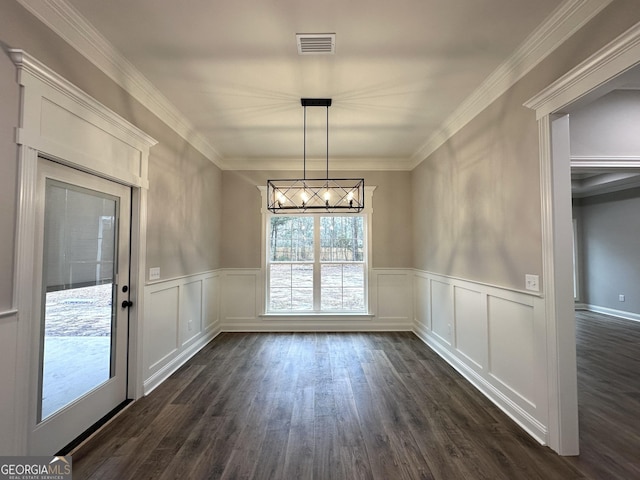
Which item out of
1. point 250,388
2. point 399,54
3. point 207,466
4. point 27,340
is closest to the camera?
point 27,340

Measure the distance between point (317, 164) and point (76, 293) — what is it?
380cm

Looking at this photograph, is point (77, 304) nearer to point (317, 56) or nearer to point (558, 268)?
point (317, 56)

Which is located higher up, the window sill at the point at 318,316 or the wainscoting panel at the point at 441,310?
the wainscoting panel at the point at 441,310

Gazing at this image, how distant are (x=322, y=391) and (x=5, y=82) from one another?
317 cm

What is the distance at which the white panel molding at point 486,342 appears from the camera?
7.20 ft

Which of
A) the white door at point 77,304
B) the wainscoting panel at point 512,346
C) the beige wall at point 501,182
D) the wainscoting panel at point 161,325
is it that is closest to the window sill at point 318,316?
the beige wall at point 501,182

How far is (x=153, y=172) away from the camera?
3.01m

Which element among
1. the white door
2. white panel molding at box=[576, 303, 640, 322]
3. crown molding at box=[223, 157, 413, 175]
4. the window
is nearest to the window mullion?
the window

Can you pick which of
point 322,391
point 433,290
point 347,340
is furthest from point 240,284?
point 433,290

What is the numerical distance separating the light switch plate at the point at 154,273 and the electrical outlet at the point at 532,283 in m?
3.36

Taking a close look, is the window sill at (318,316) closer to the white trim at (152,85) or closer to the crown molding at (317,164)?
the crown molding at (317,164)

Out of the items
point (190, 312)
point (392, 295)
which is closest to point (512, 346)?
point (392, 295)

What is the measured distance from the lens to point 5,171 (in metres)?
1.57

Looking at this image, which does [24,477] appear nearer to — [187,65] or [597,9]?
[187,65]
